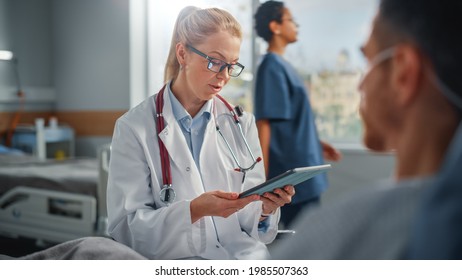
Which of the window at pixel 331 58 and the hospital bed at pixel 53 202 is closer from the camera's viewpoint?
the window at pixel 331 58

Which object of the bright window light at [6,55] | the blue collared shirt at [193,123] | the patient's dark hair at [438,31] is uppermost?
the patient's dark hair at [438,31]

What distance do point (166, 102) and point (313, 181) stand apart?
0.41 meters

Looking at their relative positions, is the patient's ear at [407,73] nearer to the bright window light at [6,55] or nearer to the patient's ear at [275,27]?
the patient's ear at [275,27]

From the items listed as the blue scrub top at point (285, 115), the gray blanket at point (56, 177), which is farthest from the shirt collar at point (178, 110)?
the gray blanket at point (56, 177)

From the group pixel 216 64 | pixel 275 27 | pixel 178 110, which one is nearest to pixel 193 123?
pixel 178 110

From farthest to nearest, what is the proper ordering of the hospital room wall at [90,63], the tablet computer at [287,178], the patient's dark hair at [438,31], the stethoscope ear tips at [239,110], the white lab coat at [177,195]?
the hospital room wall at [90,63], the stethoscope ear tips at [239,110], the white lab coat at [177,195], the tablet computer at [287,178], the patient's dark hair at [438,31]

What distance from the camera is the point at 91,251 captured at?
1.01 m

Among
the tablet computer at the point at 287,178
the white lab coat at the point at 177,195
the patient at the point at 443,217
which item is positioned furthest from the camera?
the white lab coat at the point at 177,195

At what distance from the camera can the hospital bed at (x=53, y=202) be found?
2236 mm

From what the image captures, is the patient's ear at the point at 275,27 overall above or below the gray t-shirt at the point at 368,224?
above

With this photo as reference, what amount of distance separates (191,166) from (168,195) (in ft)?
0.27

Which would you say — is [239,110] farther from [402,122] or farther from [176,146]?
[402,122]

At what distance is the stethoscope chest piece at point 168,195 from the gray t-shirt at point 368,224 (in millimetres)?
603
